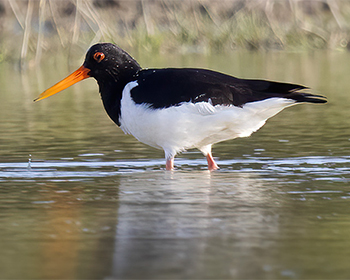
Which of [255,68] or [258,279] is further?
[255,68]

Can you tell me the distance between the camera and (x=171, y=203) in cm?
539

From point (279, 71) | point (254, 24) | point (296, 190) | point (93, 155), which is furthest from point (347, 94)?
point (254, 24)

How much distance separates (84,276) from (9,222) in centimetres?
130

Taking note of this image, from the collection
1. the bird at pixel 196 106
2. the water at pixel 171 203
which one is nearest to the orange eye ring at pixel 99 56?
the bird at pixel 196 106

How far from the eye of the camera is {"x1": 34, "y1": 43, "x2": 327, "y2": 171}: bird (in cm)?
663

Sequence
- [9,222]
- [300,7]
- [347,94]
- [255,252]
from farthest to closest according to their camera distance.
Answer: [300,7], [347,94], [9,222], [255,252]

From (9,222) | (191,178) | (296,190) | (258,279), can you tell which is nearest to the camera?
(258,279)

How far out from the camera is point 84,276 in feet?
12.3

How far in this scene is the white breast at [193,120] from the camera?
6633mm

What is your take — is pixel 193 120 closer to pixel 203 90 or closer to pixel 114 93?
pixel 203 90

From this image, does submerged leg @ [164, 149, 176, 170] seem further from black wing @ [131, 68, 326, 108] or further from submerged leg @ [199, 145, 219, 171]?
black wing @ [131, 68, 326, 108]

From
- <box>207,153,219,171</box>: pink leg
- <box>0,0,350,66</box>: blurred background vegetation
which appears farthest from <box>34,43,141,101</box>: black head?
<box>0,0,350,66</box>: blurred background vegetation

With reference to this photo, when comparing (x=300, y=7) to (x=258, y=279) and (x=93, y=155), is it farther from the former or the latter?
(x=258, y=279)

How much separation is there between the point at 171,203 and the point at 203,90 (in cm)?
153
